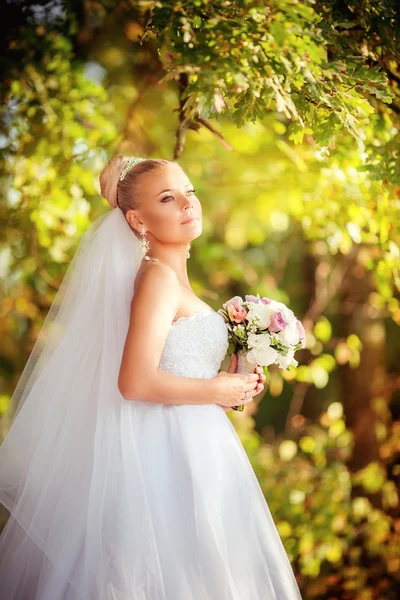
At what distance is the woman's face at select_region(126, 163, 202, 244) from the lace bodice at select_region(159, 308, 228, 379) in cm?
33

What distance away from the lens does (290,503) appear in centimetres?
530

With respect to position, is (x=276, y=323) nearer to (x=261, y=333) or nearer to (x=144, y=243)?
(x=261, y=333)

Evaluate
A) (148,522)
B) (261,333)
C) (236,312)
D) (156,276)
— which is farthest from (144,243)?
(148,522)

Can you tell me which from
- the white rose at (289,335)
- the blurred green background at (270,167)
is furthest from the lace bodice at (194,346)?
the blurred green background at (270,167)

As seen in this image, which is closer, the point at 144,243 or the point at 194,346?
the point at 194,346

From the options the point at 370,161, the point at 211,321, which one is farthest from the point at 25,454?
the point at 370,161

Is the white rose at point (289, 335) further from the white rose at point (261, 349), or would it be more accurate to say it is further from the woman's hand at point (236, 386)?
the woman's hand at point (236, 386)

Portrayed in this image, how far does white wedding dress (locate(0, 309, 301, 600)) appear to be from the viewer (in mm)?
2137

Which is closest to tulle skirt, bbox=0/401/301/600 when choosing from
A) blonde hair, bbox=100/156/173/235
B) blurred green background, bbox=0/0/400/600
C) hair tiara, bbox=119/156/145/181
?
blonde hair, bbox=100/156/173/235

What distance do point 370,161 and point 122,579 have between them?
6.74 ft

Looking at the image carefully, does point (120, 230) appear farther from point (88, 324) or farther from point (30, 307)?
point (30, 307)

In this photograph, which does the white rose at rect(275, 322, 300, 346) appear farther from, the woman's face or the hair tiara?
the hair tiara

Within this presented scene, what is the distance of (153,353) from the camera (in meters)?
2.24

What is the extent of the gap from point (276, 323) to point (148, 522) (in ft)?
2.88
